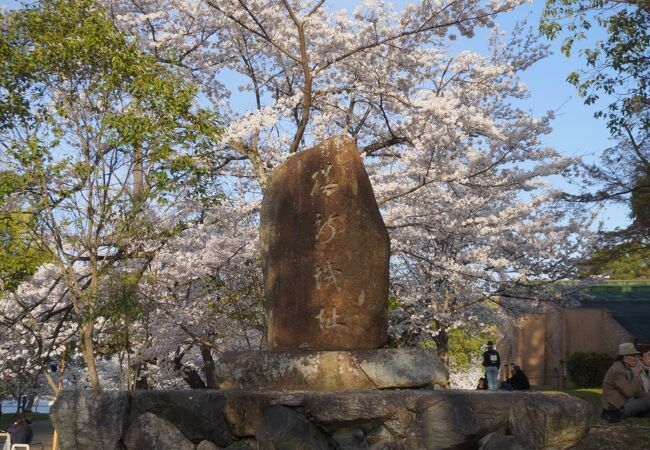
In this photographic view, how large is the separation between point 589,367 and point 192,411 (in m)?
23.6

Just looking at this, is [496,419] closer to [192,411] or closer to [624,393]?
[192,411]

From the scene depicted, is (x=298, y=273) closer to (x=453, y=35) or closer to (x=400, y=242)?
(x=400, y=242)

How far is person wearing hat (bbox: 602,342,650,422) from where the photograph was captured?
385 inches

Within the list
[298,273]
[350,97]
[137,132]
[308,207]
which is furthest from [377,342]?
[350,97]

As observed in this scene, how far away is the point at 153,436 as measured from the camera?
493 cm

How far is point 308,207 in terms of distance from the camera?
6082mm

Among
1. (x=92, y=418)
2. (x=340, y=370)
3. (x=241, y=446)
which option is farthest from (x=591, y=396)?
(x=92, y=418)

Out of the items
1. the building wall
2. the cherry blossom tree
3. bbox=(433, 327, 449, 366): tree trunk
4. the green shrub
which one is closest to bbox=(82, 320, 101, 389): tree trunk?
the cherry blossom tree

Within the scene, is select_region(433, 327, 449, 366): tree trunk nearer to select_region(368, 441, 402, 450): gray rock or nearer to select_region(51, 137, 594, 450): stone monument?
select_region(51, 137, 594, 450): stone monument

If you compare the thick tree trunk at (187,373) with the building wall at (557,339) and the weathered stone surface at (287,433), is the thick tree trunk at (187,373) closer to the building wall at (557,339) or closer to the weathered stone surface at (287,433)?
the weathered stone surface at (287,433)

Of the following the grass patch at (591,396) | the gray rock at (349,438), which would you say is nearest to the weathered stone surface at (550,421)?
the gray rock at (349,438)

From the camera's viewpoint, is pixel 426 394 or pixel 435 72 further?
pixel 435 72

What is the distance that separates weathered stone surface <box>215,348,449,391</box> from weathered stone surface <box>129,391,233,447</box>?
768 millimetres

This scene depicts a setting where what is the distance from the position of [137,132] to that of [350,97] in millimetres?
6700
